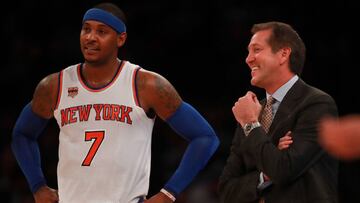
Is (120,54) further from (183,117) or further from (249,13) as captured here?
(183,117)

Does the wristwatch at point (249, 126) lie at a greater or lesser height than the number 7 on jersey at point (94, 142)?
greater

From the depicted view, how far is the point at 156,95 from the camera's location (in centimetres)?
387

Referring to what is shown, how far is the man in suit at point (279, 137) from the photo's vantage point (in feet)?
10.7

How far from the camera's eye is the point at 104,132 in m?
3.84

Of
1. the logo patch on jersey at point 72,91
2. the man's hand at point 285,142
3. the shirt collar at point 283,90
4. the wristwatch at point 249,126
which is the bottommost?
the man's hand at point 285,142

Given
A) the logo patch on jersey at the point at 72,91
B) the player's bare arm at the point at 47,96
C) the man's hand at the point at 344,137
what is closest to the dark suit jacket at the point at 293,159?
the logo patch on jersey at the point at 72,91

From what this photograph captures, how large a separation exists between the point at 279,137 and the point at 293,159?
0.73ft

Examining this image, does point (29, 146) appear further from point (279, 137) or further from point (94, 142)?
point (279, 137)

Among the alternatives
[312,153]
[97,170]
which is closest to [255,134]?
[312,153]

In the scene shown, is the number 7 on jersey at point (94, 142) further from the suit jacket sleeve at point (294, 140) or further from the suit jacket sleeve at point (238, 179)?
the suit jacket sleeve at point (294, 140)

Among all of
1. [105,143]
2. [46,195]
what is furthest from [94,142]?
[46,195]

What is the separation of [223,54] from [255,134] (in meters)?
4.87

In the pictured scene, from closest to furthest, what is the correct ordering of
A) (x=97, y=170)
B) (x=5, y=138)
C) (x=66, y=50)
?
(x=97, y=170)
(x=5, y=138)
(x=66, y=50)

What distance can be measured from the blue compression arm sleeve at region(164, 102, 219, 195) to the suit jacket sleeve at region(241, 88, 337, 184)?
49cm
